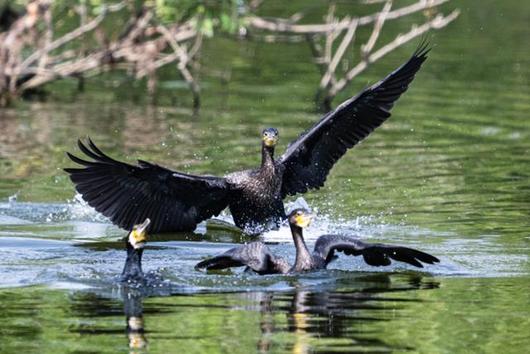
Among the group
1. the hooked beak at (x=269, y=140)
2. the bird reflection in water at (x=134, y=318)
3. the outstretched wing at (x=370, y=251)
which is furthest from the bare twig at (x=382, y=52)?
the bird reflection in water at (x=134, y=318)

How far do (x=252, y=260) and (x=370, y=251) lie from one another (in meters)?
1.00

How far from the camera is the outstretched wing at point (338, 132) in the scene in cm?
1376

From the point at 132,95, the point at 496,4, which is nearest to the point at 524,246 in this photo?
the point at 132,95

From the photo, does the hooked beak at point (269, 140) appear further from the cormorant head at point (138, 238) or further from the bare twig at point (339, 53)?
the bare twig at point (339, 53)

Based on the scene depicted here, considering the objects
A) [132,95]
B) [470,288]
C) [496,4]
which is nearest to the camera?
[470,288]

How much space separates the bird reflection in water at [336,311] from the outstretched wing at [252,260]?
412mm

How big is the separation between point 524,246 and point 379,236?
1.48m

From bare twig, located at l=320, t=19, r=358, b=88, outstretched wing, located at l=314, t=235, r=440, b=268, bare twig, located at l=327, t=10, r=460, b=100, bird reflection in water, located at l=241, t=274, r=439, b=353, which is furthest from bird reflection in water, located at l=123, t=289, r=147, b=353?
bare twig, located at l=327, t=10, r=460, b=100

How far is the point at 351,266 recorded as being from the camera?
38.3 feet

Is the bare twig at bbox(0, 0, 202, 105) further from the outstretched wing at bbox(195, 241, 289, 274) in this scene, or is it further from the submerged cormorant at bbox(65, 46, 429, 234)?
the outstretched wing at bbox(195, 241, 289, 274)

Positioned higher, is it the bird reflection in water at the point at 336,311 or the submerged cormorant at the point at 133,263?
the submerged cormorant at the point at 133,263

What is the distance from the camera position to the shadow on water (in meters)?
8.75

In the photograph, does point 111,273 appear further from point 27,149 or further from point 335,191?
point 27,149

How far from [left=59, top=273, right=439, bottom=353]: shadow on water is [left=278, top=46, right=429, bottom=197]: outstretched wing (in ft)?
9.47
